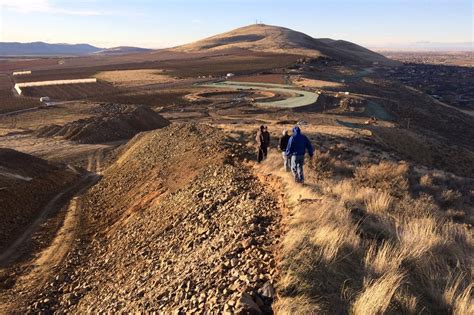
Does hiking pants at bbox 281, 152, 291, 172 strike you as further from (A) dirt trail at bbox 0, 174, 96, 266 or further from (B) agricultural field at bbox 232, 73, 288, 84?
(B) agricultural field at bbox 232, 73, 288, 84

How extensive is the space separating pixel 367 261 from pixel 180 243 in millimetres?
4926

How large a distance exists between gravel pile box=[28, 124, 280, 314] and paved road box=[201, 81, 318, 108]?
32195 mm

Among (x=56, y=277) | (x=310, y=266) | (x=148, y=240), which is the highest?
(x=310, y=266)

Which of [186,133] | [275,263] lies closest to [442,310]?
[275,263]

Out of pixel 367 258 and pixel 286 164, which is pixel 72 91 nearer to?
pixel 286 164

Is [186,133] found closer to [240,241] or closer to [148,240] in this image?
[148,240]

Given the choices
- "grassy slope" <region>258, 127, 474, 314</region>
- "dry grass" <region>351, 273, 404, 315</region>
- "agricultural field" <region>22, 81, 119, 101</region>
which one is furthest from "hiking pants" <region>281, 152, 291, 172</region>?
"agricultural field" <region>22, 81, 119, 101</region>

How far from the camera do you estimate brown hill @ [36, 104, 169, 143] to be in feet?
122

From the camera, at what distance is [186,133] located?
23312mm

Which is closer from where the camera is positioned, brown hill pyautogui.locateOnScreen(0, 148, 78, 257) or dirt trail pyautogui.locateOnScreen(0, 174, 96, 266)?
dirt trail pyautogui.locateOnScreen(0, 174, 96, 266)

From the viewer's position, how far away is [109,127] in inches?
1547

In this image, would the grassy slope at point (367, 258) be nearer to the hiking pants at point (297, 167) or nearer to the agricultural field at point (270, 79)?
the hiking pants at point (297, 167)

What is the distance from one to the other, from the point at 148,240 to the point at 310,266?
646cm

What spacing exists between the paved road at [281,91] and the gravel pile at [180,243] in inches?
1268
